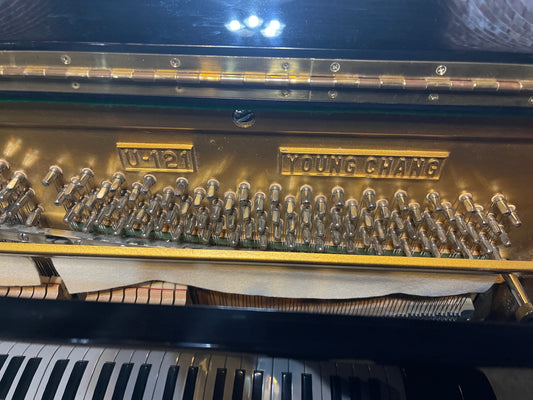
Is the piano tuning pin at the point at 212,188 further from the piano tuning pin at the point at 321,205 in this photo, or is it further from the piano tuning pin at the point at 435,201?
the piano tuning pin at the point at 435,201

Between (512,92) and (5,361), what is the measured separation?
1.33 metres

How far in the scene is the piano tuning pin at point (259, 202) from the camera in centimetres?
87

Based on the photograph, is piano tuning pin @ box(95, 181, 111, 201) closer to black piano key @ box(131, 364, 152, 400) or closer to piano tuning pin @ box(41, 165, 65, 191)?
piano tuning pin @ box(41, 165, 65, 191)

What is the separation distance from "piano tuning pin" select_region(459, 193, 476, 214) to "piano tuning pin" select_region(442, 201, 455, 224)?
0.10 ft

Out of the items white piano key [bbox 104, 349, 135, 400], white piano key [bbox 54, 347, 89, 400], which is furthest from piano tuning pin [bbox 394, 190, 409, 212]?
white piano key [bbox 54, 347, 89, 400]

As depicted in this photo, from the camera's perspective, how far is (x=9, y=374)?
88cm

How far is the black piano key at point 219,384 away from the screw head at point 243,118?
0.61 metres

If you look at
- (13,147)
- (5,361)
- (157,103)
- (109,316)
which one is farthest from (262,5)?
(5,361)

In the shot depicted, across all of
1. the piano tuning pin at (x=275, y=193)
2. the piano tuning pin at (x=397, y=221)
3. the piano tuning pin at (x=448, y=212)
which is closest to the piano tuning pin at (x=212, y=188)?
the piano tuning pin at (x=275, y=193)

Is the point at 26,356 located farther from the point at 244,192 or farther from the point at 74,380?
the point at 244,192

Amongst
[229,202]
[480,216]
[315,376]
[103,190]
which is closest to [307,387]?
[315,376]

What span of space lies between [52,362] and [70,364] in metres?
0.05

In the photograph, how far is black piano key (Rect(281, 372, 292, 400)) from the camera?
839mm

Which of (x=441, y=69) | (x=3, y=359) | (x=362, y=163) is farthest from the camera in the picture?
(x=3, y=359)
